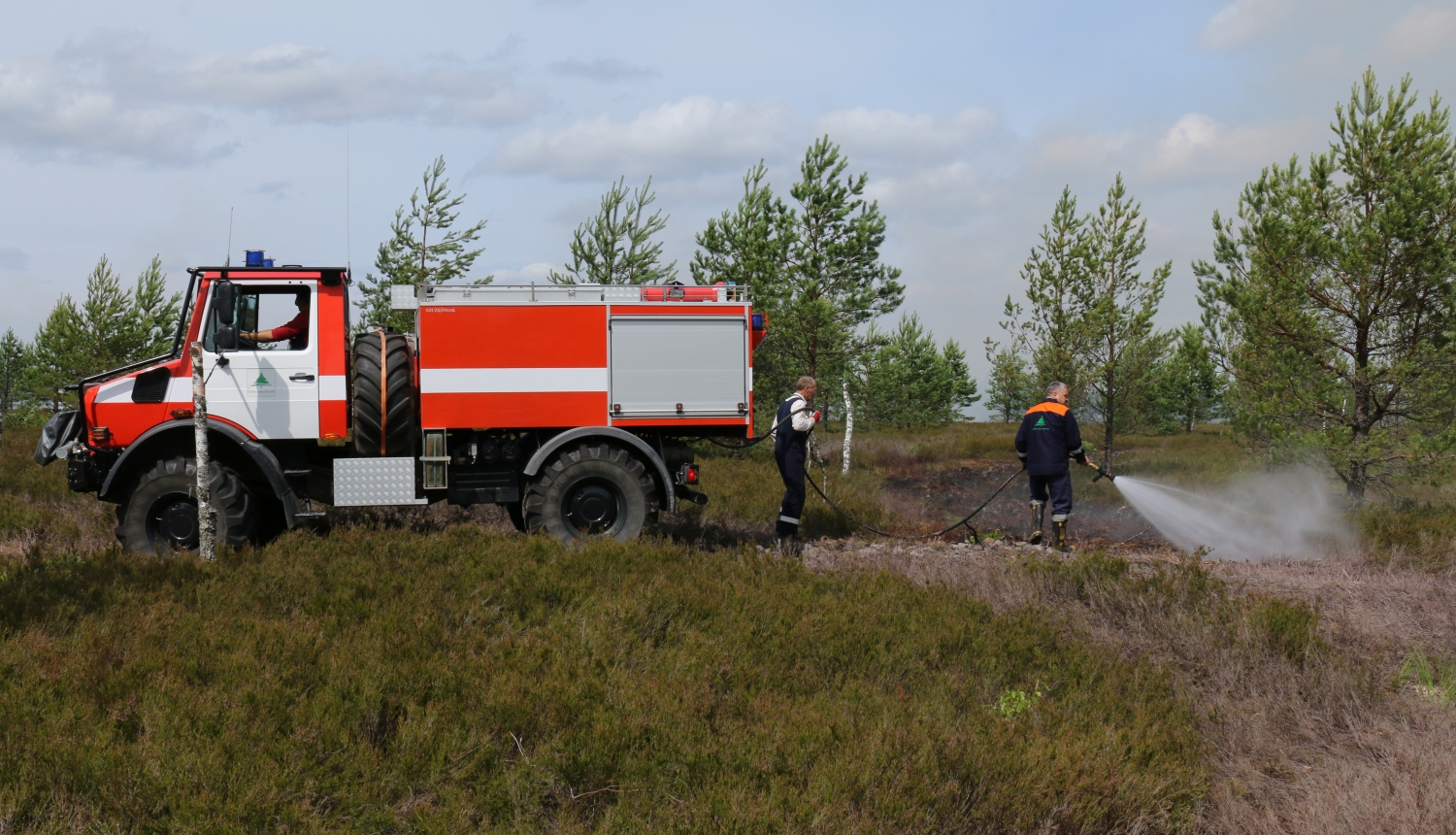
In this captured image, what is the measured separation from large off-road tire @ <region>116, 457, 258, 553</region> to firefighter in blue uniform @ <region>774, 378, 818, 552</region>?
16.4 ft

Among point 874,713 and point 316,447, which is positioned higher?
point 316,447

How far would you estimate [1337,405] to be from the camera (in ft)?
45.8

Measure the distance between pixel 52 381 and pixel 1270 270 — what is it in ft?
113

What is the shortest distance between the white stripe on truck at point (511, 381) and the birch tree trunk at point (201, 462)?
178cm

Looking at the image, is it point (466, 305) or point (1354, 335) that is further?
point (1354, 335)

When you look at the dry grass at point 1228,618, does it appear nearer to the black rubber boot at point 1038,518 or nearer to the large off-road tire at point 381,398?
the black rubber boot at point 1038,518

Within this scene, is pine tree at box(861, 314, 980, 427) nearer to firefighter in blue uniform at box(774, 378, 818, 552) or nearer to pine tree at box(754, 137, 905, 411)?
pine tree at box(754, 137, 905, 411)

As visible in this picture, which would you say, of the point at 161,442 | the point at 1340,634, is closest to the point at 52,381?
the point at 161,442

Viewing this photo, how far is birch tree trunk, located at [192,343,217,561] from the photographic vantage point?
7.86m

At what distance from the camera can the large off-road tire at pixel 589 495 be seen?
8.88 m

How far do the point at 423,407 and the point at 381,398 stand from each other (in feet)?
1.21

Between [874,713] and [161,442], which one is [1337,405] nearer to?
[874,713]

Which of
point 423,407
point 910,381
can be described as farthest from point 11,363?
point 423,407

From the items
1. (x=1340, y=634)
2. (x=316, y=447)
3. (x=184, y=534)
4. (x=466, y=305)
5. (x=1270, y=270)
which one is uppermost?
(x=1270, y=270)
